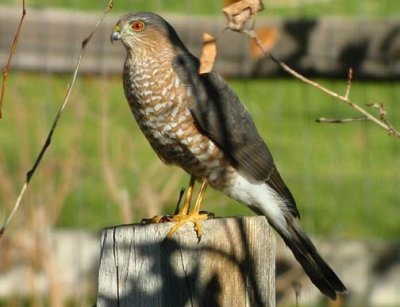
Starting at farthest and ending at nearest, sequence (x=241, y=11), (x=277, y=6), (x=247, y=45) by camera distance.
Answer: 1. (x=277, y=6)
2. (x=247, y=45)
3. (x=241, y=11)

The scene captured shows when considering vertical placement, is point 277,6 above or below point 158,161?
above

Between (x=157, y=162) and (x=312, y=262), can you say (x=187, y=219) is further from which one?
(x=157, y=162)

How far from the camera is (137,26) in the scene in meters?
5.03

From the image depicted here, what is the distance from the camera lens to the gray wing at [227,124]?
15.3 feet

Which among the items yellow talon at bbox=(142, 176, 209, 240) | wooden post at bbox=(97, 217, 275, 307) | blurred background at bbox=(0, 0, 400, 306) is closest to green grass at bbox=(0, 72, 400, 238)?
blurred background at bbox=(0, 0, 400, 306)

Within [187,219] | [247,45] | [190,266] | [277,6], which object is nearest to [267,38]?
[247,45]

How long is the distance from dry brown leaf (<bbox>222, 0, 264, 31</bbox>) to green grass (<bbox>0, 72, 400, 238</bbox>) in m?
3.03

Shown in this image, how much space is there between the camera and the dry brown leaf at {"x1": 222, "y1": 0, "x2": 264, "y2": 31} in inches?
105

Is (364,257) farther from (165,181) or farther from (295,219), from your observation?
(295,219)

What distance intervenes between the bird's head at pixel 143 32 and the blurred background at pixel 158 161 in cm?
57

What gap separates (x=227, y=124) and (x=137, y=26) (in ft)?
2.08

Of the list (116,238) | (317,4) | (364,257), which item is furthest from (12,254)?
(317,4)

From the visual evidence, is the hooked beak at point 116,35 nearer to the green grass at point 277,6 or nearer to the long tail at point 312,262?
the long tail at point 312,262

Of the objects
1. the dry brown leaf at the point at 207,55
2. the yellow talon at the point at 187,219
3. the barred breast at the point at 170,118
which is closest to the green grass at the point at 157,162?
the barred breast at the point at 170,118
